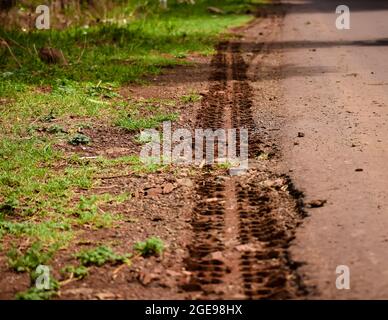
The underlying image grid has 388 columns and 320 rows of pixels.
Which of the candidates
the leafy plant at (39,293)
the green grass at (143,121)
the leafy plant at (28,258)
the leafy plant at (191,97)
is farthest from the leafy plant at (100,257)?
the leafy plant at (191,97)

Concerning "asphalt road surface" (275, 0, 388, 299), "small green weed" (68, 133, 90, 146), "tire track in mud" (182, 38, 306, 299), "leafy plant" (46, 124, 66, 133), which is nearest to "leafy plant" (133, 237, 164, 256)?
"tire track in mud" (182, 38, 306, 299)

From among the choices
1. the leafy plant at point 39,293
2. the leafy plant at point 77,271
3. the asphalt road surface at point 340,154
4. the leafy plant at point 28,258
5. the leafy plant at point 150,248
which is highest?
the asphalt road surface at point 340,154

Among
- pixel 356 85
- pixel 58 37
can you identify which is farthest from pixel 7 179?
pixel 58 37

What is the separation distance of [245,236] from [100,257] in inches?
39.8

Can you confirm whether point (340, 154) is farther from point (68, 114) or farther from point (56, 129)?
point (68, 114)

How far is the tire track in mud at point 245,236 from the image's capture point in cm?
459

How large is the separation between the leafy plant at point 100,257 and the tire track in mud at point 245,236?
17.3 inches

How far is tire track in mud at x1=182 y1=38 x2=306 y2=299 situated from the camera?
15.1ft

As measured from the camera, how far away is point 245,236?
5.35 metres

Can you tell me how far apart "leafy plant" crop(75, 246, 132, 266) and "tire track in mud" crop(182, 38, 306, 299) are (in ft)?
1.44

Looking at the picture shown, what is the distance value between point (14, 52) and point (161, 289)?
855cm

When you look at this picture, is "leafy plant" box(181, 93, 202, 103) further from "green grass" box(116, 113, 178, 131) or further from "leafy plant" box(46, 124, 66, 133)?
"leafy plant" box(46, 124, 66, 133)

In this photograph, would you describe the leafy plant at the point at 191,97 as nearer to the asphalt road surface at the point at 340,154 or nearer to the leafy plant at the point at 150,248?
the asphalt road surface at the point at 340,154

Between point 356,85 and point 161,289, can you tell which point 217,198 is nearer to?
point 161,289
